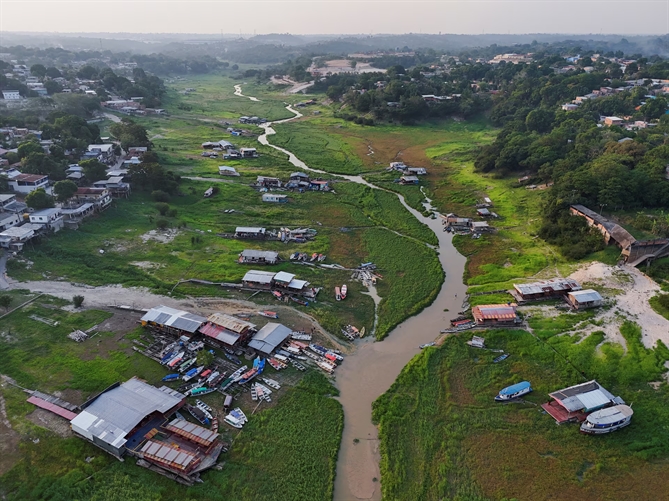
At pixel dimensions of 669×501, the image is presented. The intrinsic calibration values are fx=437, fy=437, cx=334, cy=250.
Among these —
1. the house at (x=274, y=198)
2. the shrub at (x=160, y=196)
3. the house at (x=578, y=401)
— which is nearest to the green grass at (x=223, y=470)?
the house at (x=578, y=401)

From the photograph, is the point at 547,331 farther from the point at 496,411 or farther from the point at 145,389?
the point at 145,389

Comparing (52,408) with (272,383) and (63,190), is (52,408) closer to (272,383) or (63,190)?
(272,383)

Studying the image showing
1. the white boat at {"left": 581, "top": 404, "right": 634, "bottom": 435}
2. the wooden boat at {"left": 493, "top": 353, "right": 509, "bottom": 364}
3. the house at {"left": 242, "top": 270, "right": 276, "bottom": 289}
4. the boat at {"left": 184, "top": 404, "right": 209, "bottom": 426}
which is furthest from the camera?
the house at {"left": 242, "top": 270, "right": 276, "bottom": 289}

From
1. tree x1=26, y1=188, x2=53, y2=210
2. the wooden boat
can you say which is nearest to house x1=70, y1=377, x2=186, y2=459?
the wooden boat

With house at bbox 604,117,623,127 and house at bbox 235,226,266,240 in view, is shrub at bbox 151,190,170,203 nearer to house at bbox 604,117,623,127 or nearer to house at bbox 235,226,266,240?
house at bbox 235,226,266,240

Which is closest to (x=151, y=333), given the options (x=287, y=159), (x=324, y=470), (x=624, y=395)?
(x=324, y=470)
